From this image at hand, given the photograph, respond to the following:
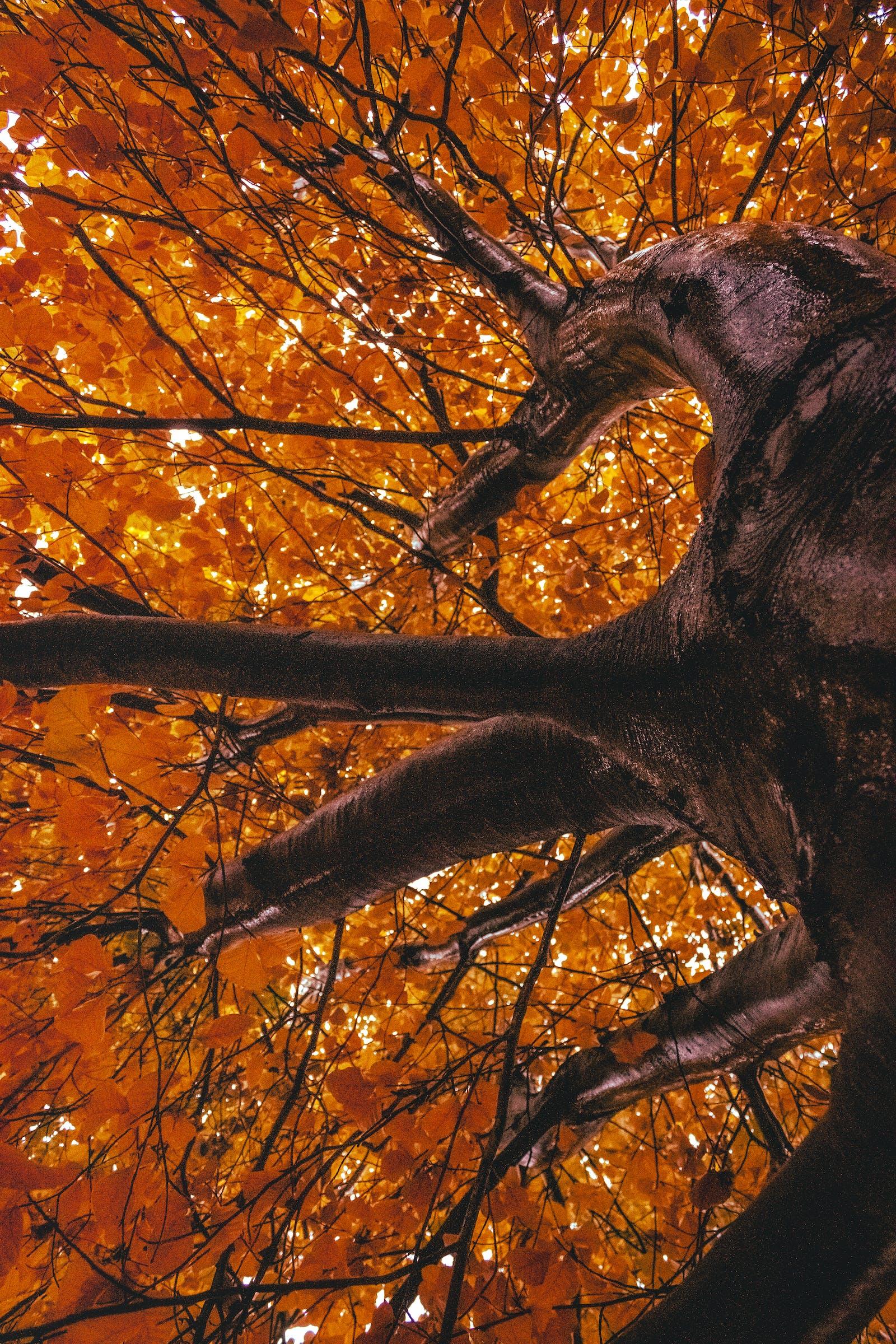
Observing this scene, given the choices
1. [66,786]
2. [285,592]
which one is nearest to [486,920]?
[66,786]

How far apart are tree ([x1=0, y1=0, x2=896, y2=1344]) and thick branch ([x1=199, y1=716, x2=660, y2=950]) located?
1 cm

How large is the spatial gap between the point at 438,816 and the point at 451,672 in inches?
18.6

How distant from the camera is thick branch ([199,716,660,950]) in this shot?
1.39 metres

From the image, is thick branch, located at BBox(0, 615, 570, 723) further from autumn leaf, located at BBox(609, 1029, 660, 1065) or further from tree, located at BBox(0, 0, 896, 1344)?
autumn leaf, located at BBox(609, 1029, 660, 1065)

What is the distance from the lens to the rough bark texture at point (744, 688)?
2.05 feet

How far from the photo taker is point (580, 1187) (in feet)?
10.7

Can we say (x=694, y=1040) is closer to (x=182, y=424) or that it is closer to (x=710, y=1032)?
(x=710, y=1032)

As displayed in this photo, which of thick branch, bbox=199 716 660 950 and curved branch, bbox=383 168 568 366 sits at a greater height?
curved branch, bbox=383 168 568 366

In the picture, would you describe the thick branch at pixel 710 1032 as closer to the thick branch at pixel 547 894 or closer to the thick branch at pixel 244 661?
the thick branch at pixel 547 894

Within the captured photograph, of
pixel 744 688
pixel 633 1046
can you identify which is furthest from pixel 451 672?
pixel 633 1046

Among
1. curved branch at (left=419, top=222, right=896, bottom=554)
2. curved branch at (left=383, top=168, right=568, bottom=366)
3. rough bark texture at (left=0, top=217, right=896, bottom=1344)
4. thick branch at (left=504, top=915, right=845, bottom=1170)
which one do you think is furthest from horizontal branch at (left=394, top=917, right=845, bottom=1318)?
curved branch at (left=383, top=168, right=568, bottom=366)

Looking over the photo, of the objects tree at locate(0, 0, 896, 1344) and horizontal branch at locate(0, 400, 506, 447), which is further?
horizontal branch at locate(0, 400, 506, 447)

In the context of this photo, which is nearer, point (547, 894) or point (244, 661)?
point (244, 661)

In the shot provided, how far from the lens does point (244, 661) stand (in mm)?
1354
